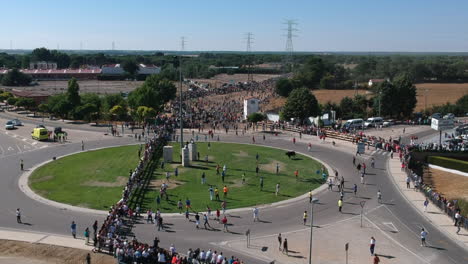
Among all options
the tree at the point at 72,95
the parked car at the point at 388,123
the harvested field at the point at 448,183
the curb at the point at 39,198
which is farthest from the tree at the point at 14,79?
the harvested field at the point at 448,183

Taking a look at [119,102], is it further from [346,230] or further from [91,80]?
[91,80]

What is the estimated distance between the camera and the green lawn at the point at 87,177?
34.6 meters

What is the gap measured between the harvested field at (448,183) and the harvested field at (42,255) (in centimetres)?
2782

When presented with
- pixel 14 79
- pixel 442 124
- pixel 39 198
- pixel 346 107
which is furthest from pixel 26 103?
pixel 442 124

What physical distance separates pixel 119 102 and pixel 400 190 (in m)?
52.5

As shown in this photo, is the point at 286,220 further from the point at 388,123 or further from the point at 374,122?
the point at 388,123

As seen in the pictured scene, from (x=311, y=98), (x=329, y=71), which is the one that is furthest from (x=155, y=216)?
(x=329, y=71)

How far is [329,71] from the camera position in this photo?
149375 millimetres

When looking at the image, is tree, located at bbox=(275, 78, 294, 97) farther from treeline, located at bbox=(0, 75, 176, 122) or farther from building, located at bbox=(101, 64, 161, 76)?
building, located at bbox=(101, 64, 161, 76)

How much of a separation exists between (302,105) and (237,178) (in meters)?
29.2

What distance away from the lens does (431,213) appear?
105 ft

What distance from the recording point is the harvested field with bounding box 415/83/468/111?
3957 inches

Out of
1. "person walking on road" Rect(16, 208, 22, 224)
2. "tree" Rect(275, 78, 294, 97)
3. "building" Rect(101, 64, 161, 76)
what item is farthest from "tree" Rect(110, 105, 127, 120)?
"building" Rect(101, 64, 161, 76)

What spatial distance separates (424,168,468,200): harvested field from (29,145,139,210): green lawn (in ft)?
86.6
